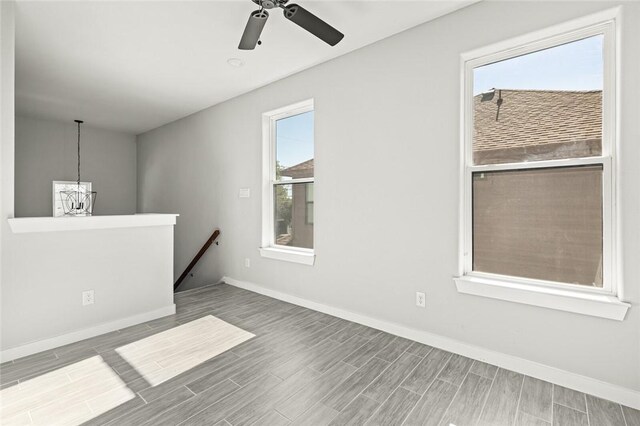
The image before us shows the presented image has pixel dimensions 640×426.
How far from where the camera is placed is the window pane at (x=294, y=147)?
3.63 meters

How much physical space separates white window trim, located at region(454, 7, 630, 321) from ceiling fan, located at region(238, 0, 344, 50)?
112cm

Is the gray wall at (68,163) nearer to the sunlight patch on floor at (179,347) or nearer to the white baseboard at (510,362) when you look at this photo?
the sunlight patch on floor at (179,347)

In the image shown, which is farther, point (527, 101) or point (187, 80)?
point (187, 80)

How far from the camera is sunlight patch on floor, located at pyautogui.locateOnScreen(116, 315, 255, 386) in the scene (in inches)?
85.8

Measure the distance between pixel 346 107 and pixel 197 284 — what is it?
12.5 ft

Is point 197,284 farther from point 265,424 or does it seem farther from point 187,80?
point 265,424

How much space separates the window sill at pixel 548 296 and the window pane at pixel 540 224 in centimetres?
10

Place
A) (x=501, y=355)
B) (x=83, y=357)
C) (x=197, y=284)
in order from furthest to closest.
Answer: (x=197, y=284) < (x=83, y=357) < (x=501, y=355)

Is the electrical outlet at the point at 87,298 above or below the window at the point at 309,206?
below

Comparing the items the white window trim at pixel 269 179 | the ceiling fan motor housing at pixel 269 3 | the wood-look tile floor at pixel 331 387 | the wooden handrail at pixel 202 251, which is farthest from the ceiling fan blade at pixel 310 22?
the wooden handrail at pixel 202 251

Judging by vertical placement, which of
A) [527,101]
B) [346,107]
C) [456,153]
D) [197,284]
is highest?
[346,107]

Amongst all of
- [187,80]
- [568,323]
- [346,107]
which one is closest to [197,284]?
[187,80]

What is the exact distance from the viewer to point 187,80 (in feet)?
12.3

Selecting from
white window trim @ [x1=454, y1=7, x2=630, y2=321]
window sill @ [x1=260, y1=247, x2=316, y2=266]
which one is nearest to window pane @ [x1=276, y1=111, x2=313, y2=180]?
window sill @ [x1=260, y1=247, x2=316, y2=266]
